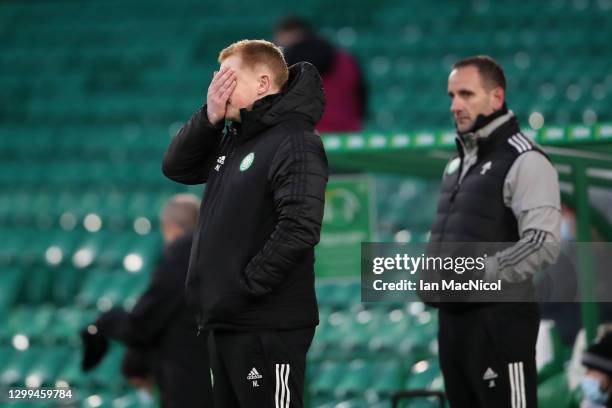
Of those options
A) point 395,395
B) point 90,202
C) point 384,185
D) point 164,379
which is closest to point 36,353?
point 90,202

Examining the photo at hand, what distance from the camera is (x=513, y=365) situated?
3973mm

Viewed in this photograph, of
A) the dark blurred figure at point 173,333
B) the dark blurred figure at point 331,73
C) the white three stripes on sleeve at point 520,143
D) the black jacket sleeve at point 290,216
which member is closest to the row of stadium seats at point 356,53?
the dark blurred figure at point 331,73

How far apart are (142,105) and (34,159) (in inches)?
42.4

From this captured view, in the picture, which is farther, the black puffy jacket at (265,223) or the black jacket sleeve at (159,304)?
the black jacket sleeve at (159,304)

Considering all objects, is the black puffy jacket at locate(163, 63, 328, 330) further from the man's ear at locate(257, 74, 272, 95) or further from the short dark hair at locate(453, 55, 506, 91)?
the short dark hair at locate(453, 55, 506, 91)

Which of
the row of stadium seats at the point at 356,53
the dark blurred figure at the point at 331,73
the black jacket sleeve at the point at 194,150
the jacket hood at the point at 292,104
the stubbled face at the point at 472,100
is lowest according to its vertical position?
the black jacket sleeve at the point at 194,150

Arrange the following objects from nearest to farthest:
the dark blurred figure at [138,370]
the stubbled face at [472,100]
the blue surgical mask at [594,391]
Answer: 1. the stubbled face at [472,100]
2. the blue surgical mask at [594,391]
3. the dark blurred figure at [138,370]

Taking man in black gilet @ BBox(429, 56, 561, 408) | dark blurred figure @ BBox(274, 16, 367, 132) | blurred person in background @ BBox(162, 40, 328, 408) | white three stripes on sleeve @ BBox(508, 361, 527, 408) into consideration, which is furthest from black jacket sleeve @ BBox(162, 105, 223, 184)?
dark blurred figure @ BBox(274, 16, 367, 132)

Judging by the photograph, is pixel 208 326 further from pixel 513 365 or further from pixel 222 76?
pixel 513 365

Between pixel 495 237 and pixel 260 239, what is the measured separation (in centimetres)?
95

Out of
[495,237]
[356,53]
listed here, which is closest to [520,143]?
[495,237]

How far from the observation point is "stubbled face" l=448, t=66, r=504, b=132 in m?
4.21

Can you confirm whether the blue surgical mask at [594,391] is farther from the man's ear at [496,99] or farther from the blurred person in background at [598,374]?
the man's ear at [496,99]

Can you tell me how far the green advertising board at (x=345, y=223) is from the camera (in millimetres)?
5512
